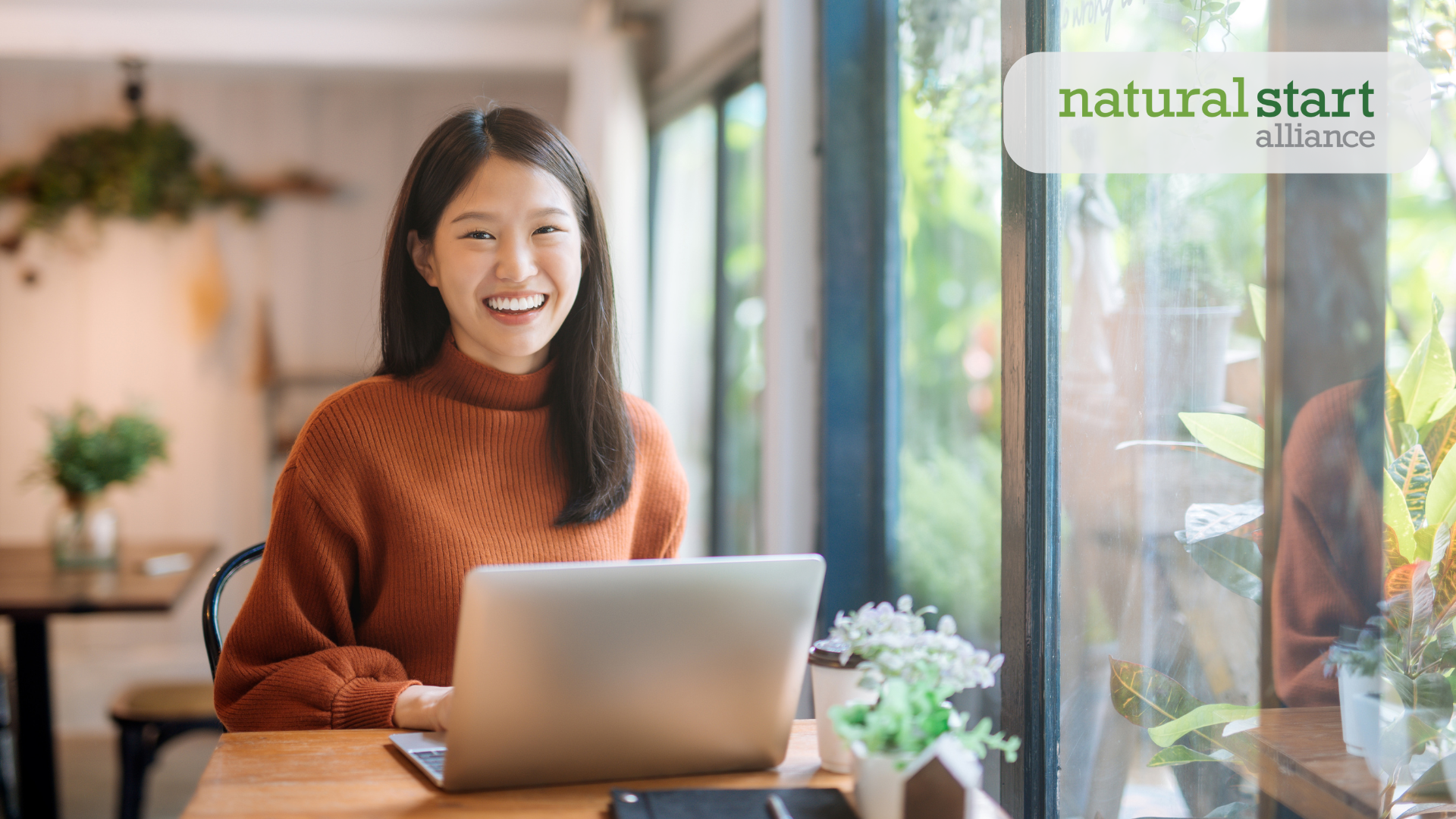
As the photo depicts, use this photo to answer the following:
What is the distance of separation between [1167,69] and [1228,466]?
1.39ft

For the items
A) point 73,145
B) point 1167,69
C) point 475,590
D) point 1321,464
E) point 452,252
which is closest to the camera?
point 475,590

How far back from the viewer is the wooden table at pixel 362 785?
0.91 meters

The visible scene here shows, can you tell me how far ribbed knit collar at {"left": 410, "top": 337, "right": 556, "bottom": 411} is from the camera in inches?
53.6

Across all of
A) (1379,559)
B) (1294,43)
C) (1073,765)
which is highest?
(1294,43)

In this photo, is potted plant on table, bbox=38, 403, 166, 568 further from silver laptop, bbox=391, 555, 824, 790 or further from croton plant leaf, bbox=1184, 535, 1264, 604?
croton plant leaf, bbox=1184, 535, 1264, 604

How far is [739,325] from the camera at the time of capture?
10.8ft

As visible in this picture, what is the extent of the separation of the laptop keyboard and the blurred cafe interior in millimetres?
604

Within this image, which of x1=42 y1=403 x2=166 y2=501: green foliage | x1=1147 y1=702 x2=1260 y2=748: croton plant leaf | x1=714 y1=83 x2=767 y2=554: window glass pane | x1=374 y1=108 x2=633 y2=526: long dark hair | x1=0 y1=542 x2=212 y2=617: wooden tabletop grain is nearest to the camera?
x1=1147 y1=702 x2=1260 y2=748: croton plant leaf

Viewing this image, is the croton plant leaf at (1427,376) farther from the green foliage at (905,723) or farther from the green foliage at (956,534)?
the green foliage at (956,534)

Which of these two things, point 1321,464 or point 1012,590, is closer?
point 1321,464

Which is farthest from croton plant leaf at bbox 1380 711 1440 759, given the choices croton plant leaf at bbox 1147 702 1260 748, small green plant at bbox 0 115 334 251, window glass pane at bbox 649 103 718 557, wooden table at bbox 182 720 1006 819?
small green plant at bbox 0 115 334 251

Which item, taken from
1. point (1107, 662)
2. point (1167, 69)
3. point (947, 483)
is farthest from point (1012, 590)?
point (947, 483)

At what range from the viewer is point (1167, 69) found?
115 centimetres

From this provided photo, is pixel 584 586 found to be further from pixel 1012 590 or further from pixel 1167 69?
pixel 1167 69
